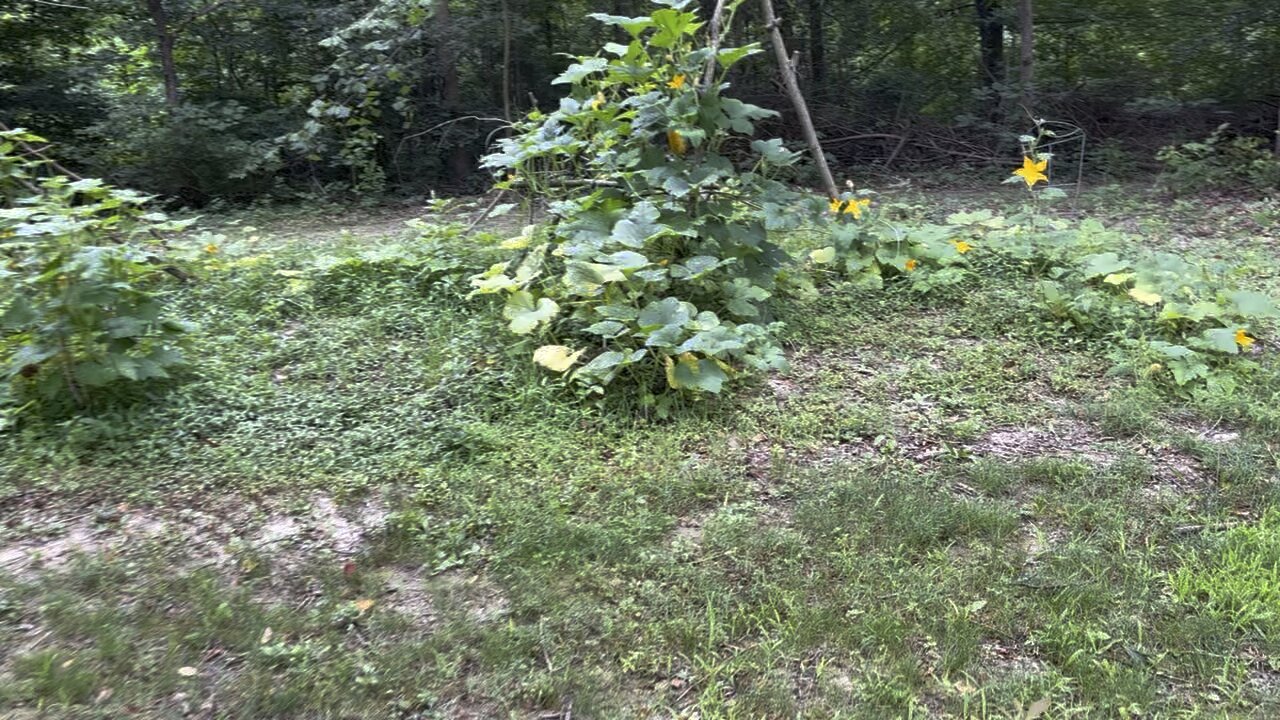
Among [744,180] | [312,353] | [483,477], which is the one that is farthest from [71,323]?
[744,180]

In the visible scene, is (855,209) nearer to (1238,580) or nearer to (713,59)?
(713,59)

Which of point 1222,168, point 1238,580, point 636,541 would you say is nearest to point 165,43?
point 636,541

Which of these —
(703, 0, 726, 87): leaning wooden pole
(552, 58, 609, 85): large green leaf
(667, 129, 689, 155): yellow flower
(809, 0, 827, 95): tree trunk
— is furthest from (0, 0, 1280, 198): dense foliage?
(667, 129, 689, 155): yellow flower

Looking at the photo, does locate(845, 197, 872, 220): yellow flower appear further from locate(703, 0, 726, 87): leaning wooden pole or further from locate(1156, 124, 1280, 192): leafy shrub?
locate(1156, 124, 1280, 192): leafy shrub

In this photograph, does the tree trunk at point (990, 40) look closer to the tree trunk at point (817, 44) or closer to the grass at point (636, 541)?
the tree trunk at point (817, 44)

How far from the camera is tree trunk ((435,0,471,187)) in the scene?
9898 mm

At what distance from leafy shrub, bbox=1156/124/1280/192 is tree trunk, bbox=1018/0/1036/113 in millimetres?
1848

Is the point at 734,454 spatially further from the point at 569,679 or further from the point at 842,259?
the point at 842,259

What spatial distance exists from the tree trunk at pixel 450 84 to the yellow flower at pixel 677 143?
20.2 feet

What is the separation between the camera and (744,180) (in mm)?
4422

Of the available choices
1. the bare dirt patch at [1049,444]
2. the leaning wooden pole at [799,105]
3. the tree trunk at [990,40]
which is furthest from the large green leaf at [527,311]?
the tree trunk at [990,40]

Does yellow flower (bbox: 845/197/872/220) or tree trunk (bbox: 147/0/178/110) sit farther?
tree trunk (bbox: 147/0/178/110)

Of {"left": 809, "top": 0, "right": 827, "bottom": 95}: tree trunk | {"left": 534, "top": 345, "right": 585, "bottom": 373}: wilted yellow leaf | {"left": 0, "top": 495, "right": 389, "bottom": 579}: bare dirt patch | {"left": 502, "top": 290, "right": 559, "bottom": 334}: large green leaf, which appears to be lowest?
{"left": 0, "top": 495, "right": 389, "bottom": 579}: bare dirt patch

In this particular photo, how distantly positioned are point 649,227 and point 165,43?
31.1 feet
